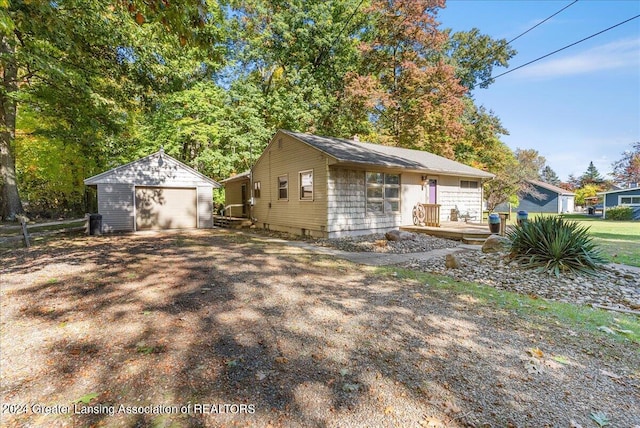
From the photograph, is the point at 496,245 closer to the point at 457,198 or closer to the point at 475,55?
the point at 457,198

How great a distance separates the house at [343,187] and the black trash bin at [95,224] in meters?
6.76

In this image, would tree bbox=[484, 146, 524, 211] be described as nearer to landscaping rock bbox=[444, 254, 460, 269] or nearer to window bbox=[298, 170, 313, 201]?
window bbox=[298, 170, 313, 201]

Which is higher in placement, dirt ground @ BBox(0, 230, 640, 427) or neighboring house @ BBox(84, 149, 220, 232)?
neighboring house @ BBox(84, 149, 220, 232)

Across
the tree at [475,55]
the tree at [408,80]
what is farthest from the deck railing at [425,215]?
the tree at [475,55]

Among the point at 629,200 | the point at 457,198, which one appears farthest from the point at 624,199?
the point at 457,198

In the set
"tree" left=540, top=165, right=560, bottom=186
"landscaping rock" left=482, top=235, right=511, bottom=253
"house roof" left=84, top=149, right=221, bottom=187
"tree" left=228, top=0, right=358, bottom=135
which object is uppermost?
"tree" left=228, top=0, right=358, bottom=135

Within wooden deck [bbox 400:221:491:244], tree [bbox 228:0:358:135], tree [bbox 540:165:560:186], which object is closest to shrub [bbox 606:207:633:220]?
wooden deck [bbox 400:221:491:244]

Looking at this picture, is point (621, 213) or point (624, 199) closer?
point (621, 213)

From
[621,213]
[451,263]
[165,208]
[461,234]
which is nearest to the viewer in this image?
[451,263]

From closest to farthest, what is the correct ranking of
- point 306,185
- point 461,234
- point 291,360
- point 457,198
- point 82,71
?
point 291,360 < point 461,234 < point 82,71 < point 306,185 < point 457,198

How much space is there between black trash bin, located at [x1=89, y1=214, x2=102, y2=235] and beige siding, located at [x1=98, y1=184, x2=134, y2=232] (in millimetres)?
850

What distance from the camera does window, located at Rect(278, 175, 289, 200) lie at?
1350 cm

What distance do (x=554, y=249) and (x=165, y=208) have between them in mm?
15034

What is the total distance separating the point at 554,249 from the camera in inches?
255
